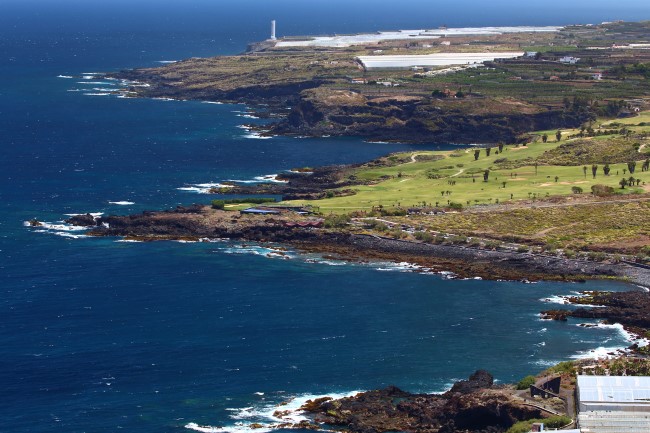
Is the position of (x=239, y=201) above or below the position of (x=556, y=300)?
above

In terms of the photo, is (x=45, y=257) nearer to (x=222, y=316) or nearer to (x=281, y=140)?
(x=222, y=316)

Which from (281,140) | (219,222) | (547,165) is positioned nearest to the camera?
(219,222)

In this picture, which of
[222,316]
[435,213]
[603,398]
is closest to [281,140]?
[435,213]

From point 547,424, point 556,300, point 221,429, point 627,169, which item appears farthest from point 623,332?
point 627,169

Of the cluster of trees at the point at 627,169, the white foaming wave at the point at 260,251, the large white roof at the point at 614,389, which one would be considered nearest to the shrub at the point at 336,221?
the white foaming wave at the point at 260,251

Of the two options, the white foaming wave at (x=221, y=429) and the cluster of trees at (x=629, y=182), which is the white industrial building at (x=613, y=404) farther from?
the cluster of trees at (x=629, y=182)

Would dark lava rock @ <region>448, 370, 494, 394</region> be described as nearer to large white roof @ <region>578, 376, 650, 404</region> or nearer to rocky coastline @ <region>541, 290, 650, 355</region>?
large white roof @ <region>578, 376, 650, 404</region>

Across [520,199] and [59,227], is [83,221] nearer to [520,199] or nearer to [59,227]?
[59,227]
